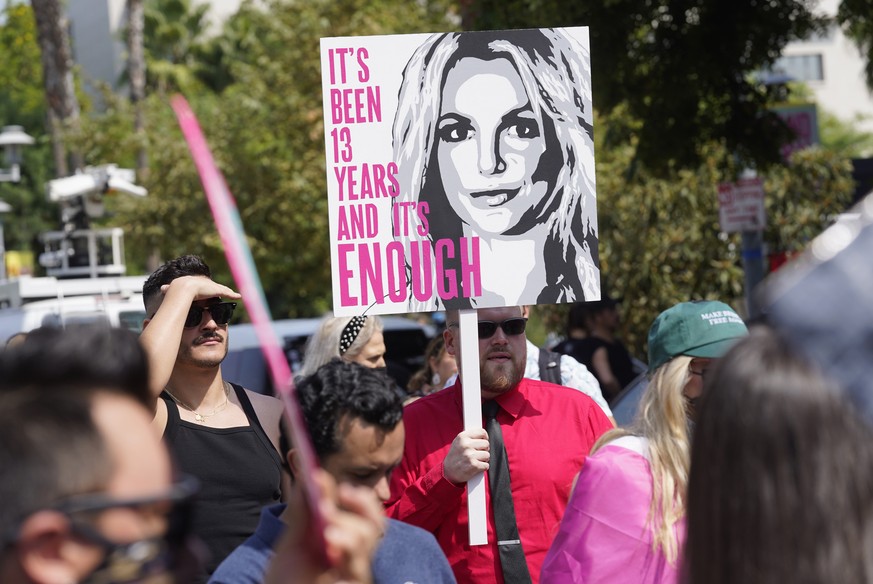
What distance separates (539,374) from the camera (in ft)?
18.1

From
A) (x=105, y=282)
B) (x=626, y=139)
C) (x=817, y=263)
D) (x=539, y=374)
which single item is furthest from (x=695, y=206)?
(x=817, y=263)

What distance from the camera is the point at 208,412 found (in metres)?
4.05

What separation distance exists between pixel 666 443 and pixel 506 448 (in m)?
1.04

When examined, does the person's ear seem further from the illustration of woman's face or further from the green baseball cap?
the illustration of woman's face

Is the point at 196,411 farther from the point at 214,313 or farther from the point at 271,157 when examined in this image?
the point at 271,157

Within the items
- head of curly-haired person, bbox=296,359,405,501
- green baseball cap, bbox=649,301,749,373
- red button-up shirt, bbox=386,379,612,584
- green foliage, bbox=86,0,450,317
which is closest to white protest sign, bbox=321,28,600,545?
red button-up shirt, bbox=386,379,612,584

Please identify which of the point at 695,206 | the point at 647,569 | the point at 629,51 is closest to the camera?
the point at 647,569

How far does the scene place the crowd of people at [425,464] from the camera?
163 centimetres

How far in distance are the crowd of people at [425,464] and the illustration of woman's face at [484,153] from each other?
376 mm

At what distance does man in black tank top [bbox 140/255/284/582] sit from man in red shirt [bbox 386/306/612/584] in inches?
18.1

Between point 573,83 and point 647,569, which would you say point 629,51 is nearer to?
point 573,83

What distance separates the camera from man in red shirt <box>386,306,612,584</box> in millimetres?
3934

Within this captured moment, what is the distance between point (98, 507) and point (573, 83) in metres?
2.93

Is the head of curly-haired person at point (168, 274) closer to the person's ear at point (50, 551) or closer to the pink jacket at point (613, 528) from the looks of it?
the pink jacket at point (613, 528)
